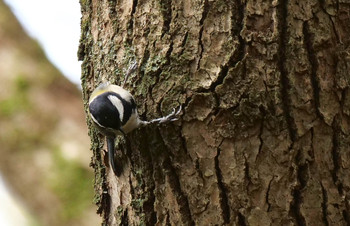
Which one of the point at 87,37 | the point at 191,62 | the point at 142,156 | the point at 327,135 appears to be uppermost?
the point at 87,37

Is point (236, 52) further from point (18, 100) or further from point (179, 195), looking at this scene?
point (18, 100)

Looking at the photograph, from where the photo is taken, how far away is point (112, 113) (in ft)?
5.60

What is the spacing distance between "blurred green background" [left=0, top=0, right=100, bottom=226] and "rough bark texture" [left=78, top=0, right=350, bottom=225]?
6.33ft

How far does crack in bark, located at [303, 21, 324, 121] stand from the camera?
148 centimetres

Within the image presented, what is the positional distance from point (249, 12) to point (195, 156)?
0.45m

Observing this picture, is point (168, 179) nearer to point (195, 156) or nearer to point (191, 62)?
point (195, 156)

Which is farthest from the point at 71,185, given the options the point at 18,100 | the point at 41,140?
the point at 18,100

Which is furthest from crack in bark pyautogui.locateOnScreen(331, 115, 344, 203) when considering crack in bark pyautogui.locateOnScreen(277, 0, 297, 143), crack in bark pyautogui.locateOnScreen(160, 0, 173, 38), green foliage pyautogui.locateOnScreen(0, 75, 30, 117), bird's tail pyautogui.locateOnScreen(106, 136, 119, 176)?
green foliage pyautogui.locateOnScreen(0, 75, 30, 117)

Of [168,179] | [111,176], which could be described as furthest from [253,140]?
[111,176]

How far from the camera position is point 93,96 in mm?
1702

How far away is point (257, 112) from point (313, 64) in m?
0.22

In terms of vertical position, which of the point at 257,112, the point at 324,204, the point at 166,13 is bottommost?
the point at 324,204

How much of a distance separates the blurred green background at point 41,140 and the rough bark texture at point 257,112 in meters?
1.93

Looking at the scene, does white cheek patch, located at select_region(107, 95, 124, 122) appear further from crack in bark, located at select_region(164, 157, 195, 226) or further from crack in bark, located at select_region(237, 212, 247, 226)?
crack in bark, located at select_region(237, 212, 247, 226)
